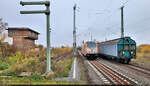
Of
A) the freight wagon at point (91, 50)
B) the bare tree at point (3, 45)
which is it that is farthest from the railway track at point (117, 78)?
the bare tree at point (3, 45)

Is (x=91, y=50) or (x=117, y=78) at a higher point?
(x=91, y=50)

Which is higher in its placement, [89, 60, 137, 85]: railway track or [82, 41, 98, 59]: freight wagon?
[82, 41, 98, 59]: freight wagon

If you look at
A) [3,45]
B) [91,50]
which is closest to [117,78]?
[91,50]

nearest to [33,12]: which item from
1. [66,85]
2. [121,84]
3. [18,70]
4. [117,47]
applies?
[18,70]

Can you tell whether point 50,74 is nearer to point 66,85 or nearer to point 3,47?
point 66,85

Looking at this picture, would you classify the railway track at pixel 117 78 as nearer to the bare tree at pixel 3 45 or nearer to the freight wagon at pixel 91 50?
the freight wagon at pixel 91 50

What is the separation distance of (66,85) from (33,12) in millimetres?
6082

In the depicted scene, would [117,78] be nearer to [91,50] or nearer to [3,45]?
[91,50]

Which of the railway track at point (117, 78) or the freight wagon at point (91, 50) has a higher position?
the freight wagon at point (91, 50)

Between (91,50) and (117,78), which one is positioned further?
Answer: (91,50)

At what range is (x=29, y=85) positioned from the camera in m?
5.75

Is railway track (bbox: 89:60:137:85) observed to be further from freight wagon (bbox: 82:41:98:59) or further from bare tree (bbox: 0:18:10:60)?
bare tree (bbox: 0:18:10:60)

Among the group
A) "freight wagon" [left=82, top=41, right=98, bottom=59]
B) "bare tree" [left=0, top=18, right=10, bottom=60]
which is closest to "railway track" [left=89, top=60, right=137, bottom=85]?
"freight wagon" [left=82, top=41, right=98, bottom=59]

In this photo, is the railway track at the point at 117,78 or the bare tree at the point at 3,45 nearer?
the railway track at the point at 117,78
